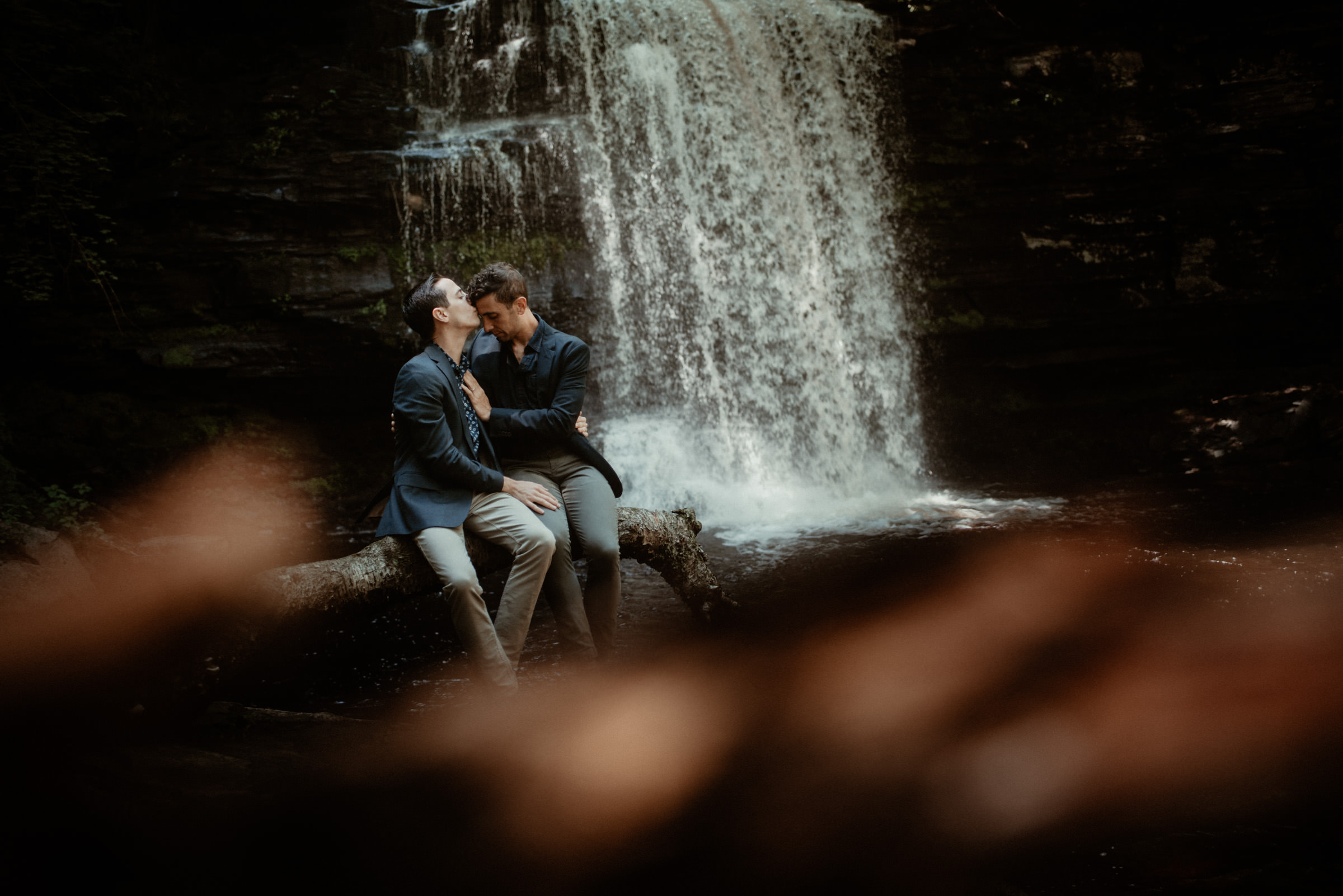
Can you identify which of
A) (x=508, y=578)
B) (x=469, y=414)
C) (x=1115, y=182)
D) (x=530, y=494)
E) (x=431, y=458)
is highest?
(x=1115, y=182)

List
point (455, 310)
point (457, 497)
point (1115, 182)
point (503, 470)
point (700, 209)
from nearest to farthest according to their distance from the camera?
point (457, 497) < point (455, 310) < point (503, 470) < point (700, 209) < point (1115, 182)

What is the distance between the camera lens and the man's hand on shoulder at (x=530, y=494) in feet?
12.6

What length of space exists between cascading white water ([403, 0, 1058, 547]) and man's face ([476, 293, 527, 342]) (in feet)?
18.8

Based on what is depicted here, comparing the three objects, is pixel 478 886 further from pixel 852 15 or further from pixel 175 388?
pixel 852 15

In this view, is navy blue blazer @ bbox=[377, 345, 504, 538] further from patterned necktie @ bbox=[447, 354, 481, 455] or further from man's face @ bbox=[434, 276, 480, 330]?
man's face @ bbox=[434, 276, 480, 330]

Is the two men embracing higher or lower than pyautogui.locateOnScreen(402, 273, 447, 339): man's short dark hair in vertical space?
lower

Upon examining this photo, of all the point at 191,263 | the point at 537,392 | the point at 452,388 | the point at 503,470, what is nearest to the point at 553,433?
the point at 537,392

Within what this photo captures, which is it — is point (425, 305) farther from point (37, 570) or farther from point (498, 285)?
point (37, 570)

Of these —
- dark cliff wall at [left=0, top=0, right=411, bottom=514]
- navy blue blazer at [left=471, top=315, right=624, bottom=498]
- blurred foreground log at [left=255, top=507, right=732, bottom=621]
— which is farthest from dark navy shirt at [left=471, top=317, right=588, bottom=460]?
dark cliff wall at [left=0, top=0, right=411, bottom=514]

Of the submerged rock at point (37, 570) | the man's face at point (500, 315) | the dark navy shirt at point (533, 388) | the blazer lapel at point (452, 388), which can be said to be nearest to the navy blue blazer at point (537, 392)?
the dark navy shirt at point (533, 388)

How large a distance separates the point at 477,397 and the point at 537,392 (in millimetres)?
305

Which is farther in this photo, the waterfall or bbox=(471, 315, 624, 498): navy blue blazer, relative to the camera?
the waterfall

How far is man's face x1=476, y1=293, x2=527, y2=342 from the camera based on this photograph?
3.90m

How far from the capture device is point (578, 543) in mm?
4066
